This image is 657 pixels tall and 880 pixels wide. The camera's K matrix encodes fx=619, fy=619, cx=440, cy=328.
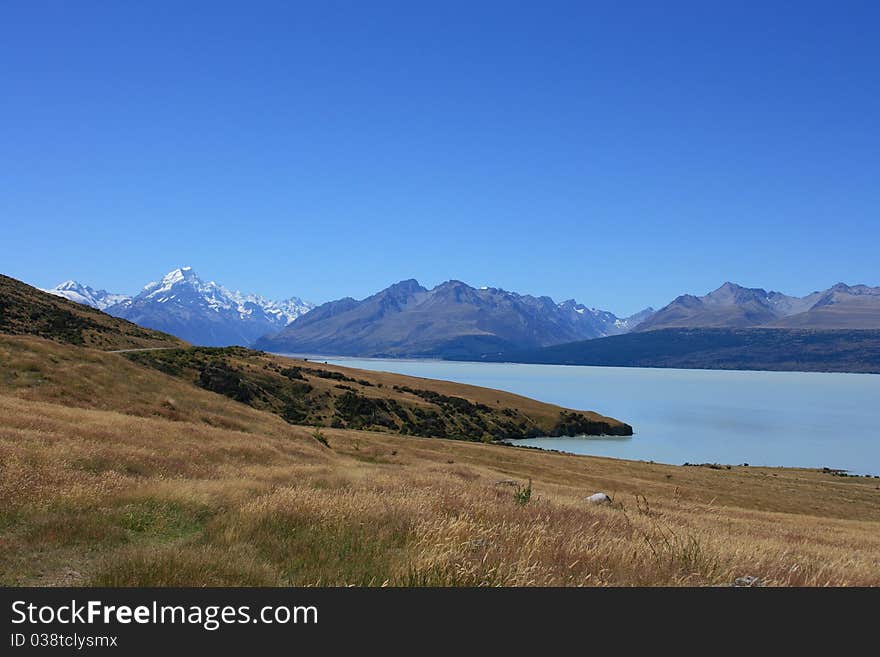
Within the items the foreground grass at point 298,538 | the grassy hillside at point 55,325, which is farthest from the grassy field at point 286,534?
the grassy hillside at point 55,325

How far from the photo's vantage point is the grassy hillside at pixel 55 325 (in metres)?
82.9

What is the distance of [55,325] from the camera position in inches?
3516

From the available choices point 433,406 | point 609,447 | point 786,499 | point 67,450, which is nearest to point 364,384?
point 433,406

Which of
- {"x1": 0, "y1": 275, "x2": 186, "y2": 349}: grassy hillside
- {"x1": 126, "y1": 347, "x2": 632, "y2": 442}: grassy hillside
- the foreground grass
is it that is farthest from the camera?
{"x1": 0, "y1": 275, "x2": 186, "y2": 349}: grassy hillside

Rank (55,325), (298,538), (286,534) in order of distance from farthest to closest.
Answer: (55,325), (286,534), (298,538)

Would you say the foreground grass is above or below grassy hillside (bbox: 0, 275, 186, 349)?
below

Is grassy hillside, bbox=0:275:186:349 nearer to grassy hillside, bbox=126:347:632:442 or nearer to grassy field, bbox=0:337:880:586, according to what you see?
grassy hillside, bbox=126:347:632:442

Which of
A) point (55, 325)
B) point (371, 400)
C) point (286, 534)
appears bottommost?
point (371, 400)

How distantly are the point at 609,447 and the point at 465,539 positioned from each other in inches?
4132

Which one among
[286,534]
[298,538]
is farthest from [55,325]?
[298,538]

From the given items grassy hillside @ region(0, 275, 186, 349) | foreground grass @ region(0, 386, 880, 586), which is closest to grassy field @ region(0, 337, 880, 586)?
foreground grass @ region(0, 386, 880, 586)

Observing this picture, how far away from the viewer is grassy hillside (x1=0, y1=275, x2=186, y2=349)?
82.9m

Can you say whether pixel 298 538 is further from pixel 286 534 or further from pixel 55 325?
pixel 55 325
